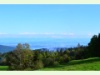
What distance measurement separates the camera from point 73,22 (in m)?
20.1

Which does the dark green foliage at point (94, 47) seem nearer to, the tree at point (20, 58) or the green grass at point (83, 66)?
the green grass at point (83, 66)

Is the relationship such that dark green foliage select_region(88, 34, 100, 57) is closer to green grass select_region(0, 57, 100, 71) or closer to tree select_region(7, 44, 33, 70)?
green grass select_region(0, 57, 100, 71)

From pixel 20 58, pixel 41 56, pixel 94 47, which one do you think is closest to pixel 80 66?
pixel 94 47

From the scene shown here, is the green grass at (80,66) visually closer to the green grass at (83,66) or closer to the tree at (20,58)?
the green grass at (83,66)

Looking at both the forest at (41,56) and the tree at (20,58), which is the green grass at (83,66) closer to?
the forest at (41,56)

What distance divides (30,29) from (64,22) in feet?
1.52

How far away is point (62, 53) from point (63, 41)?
17 centimetres

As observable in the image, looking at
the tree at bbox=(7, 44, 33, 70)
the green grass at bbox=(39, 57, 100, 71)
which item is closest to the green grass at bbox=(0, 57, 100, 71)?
the green grass at bbox=(39, 57, 100, 71)

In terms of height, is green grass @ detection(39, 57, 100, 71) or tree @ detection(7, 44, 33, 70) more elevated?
tree @ detection(7, 44, 33, 70)

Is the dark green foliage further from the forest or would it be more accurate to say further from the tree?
the tree

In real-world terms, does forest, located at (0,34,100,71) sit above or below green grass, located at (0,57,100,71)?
above

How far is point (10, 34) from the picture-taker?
2003 centimetres

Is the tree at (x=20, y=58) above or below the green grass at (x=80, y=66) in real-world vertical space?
above

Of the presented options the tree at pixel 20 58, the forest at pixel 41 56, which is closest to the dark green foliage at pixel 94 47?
the forest at pixel 41 56
